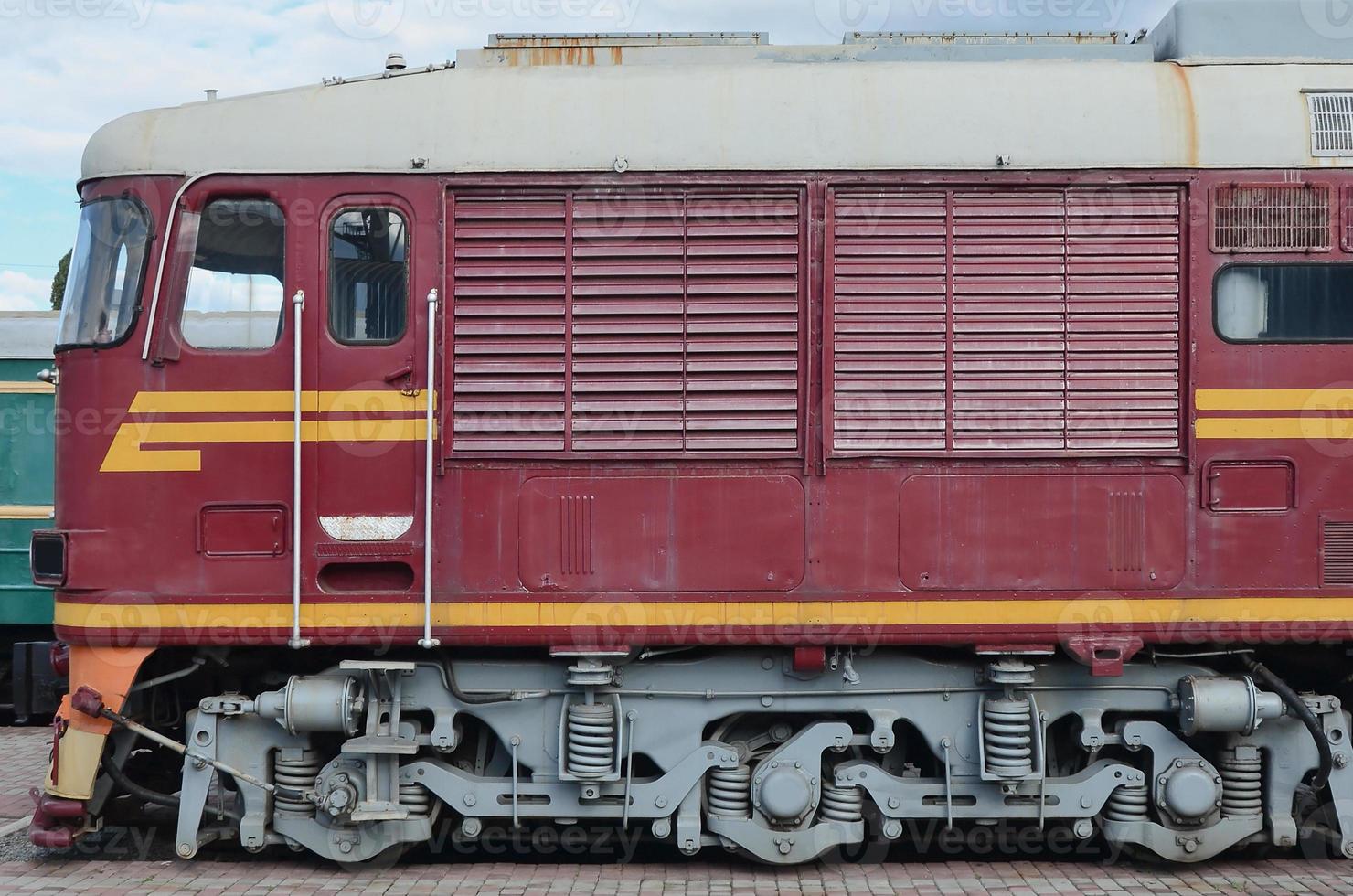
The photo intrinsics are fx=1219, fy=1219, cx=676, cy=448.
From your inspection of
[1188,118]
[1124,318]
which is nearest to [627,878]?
[1124,318]

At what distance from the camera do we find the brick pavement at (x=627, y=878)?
618 centimetres

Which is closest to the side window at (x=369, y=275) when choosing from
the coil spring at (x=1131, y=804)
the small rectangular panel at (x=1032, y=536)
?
the small rectangular panel at (x=1032, y=536)

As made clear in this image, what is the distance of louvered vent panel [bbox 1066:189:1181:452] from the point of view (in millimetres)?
6242

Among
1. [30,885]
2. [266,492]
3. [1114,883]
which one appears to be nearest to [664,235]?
[266,492]

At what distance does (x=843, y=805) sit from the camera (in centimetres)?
643

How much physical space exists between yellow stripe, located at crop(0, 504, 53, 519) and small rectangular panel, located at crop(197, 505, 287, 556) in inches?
233

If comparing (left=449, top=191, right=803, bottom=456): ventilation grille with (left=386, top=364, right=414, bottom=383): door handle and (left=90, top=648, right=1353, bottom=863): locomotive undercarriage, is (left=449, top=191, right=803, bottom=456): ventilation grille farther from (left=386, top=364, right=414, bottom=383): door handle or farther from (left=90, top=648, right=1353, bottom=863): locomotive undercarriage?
(left=90, top=648, right=1353, bottom=863): locomotive undercarriage

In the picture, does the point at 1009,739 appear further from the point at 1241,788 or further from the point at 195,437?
the point at 195,437

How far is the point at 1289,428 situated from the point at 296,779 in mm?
5482

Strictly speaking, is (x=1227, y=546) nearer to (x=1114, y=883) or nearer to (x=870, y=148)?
(x=1114, y=883)

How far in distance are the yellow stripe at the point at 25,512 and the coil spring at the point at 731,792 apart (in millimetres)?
7631

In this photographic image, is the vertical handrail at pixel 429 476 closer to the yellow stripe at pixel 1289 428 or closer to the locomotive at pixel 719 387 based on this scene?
the locomotive at pixel 719 387

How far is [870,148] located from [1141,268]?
60.2 inches

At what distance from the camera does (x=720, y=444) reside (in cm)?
622
